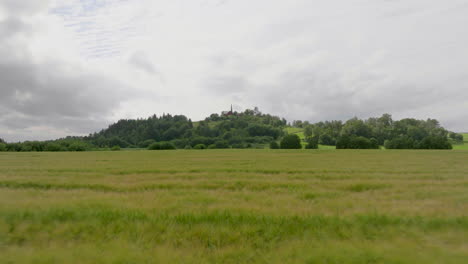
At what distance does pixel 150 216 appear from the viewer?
5297mm

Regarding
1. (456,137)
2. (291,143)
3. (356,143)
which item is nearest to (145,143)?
(291,143)

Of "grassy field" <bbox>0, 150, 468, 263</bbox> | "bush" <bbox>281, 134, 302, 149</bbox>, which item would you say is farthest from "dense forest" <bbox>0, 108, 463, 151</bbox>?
"grassy field" <bbox>0, 150, 468, 263</bbox>

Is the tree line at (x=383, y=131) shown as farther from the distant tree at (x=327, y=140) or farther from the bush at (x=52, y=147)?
the bush at (x=52, y=147)

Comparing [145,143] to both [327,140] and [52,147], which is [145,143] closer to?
[52,147]

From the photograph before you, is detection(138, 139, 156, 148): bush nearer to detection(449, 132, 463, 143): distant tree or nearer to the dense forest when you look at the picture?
the dense forest

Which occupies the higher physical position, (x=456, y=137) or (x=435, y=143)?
(x=456, y=137)

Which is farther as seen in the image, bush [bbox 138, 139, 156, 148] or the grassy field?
bush [bbox 138, 139, 156, 148]

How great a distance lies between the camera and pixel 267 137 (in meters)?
124

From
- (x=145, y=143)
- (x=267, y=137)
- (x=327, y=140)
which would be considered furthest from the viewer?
(x=267, y=137)

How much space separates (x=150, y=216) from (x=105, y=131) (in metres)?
185

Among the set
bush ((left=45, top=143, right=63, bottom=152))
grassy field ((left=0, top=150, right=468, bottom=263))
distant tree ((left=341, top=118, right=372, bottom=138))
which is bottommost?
grassy field ((left=0, top=150, right=468, bottom=263))

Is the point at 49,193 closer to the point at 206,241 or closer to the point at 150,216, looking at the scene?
the point at 150,216

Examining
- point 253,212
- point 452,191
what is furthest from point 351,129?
point 253,212

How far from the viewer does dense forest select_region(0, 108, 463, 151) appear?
66.9 m
